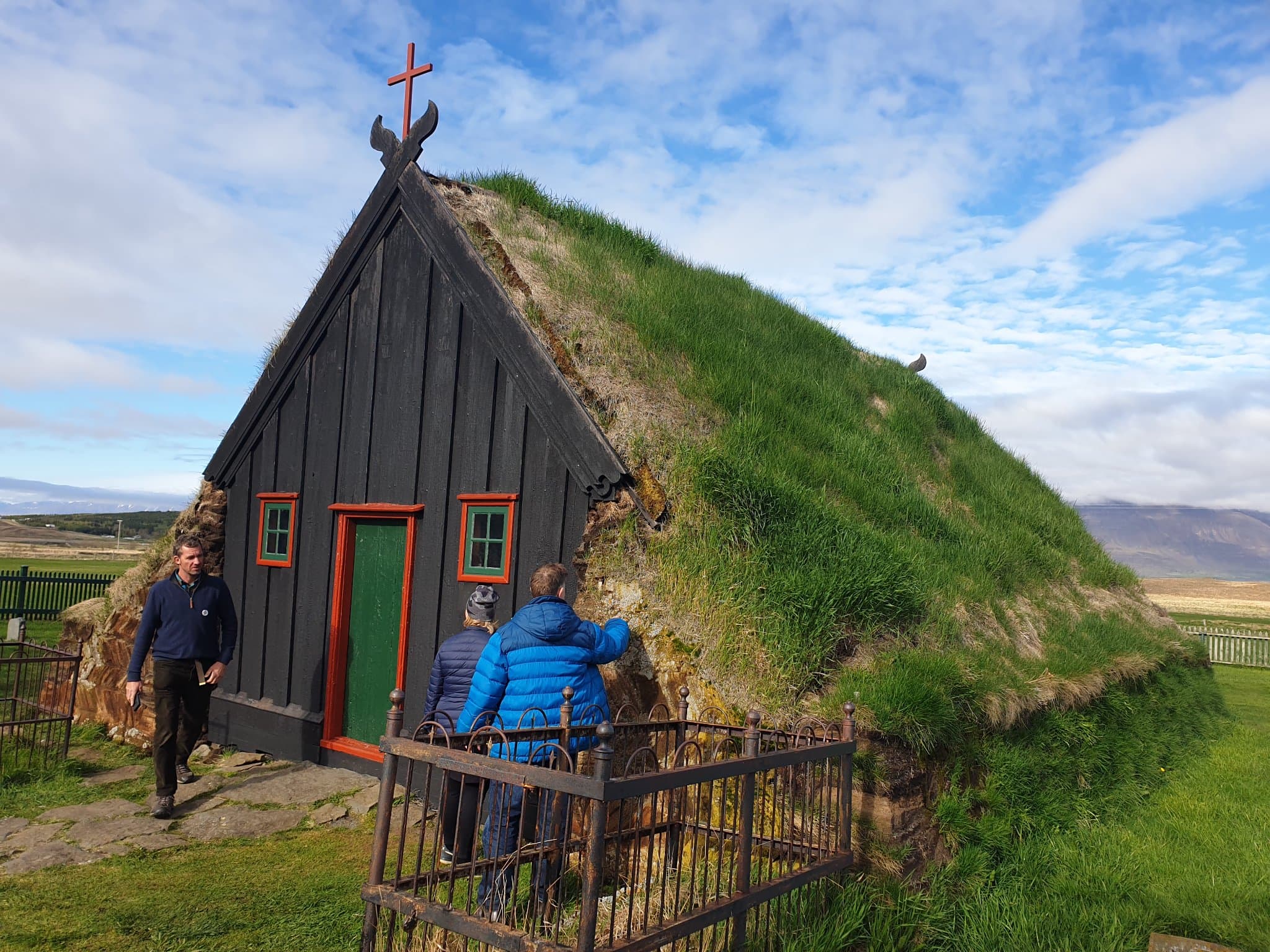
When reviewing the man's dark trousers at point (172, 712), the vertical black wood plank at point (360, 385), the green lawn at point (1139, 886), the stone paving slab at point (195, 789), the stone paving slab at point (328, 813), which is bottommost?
the stone paving slab at point (195, 789)

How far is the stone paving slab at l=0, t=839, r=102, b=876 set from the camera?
5.81 m

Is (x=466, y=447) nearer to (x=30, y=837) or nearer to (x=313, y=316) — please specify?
(x=313, y=316)

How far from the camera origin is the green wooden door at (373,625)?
855 centimetres

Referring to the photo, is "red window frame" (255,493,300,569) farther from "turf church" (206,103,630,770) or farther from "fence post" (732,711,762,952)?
"fence post" (732,711,762,952)

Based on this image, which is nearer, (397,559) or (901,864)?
(901,864)

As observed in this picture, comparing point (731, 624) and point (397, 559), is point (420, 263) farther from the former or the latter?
point (731, 624)

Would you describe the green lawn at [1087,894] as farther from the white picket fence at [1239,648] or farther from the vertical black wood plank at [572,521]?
the white picket fence at [1239,648]

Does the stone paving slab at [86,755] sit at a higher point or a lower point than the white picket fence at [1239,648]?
lower

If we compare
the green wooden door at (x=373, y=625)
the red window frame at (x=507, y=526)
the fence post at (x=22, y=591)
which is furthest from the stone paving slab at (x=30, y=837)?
the fence post at (x=22, y=591)

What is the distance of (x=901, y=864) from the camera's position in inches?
202

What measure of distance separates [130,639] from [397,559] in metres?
4.11

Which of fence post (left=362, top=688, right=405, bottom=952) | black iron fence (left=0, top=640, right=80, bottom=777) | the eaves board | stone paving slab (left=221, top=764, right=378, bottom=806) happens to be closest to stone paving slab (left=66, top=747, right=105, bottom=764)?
black iron fence (left=0, top=640, right=80, bottom=777)

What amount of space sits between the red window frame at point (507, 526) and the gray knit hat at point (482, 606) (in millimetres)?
1550

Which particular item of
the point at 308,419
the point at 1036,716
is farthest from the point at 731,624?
the point at 308,419
